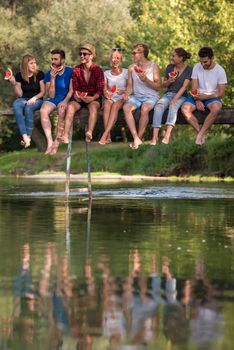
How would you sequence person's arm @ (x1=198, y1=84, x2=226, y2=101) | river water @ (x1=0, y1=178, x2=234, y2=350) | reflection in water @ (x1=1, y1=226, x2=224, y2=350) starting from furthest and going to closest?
person's arm @ (x1=198, y1=84, x2=226, y2=101), river water @ (x1=0, y1=178, x2=234, y2=350), reflection in water @ (x1=1, y1=226, x2=224, y2=350)

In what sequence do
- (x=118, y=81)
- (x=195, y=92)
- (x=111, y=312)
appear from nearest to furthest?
1. (x=111, y=312)
2. (x=195, y=92)
3. (x=118, y=81)

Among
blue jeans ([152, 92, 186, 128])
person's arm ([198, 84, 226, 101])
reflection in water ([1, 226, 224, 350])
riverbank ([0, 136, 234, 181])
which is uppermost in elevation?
person's arm ([198, 84, 226, 101])

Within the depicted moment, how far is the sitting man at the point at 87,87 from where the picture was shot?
23484 mm

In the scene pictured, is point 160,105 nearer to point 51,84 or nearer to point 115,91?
point 115,91

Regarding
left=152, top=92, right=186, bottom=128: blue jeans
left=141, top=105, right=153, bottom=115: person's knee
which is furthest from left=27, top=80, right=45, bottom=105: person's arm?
left=152, top=92, right=186, bottom=128: blue jeans

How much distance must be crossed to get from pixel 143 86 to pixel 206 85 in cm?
133

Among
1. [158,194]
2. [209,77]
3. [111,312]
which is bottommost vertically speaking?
[111,312]

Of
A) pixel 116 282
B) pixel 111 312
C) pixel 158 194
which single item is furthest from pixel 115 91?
pixel 111 312

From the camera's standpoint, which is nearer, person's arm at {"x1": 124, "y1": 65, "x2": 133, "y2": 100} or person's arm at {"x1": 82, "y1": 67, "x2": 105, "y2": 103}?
person's arm at {"x1": 82, "y1": 67, "x2": 105, "y2": 103}

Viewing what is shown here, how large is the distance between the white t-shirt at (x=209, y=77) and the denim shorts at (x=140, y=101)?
1093 mm

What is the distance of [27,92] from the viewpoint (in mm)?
24453

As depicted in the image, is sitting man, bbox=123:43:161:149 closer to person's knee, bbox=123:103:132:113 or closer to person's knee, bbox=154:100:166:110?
person's knee, bbox=123:103:132:113

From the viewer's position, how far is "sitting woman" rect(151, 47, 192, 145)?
23484 millimetres

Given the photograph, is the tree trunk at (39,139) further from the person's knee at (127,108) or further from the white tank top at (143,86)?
the person's knee at (127,108)
